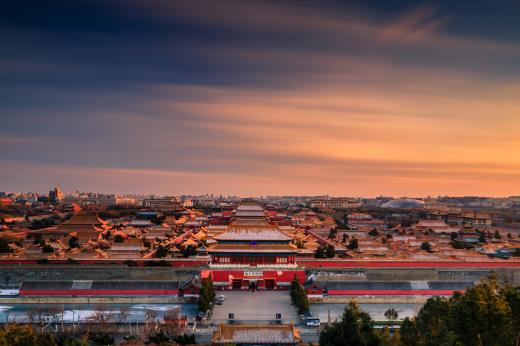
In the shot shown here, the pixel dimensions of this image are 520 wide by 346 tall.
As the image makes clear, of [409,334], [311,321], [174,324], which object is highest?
[409,334]

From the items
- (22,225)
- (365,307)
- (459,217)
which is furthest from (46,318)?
(459,217)

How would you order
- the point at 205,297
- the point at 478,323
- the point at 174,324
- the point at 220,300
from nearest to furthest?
1. the point at 478,323
2. the point at 174,324
3. the point at 205,297
4. the point at 220,300

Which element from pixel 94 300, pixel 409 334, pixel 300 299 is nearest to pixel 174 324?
pixel 300 299

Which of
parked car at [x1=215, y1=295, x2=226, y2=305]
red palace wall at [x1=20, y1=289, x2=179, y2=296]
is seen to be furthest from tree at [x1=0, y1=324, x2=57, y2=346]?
red palace wall at [x1=20, y1=289, x2=179, y2=296]

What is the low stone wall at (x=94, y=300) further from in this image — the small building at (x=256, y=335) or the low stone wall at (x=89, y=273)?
the small building at (x=256, y=335)

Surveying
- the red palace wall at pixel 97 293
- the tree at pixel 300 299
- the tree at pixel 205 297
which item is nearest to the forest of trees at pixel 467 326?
the tree at pixel 300 299

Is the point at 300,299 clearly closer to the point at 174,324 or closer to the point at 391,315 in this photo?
the point at 391,315

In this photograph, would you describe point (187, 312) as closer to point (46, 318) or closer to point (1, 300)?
point (46, 318)
